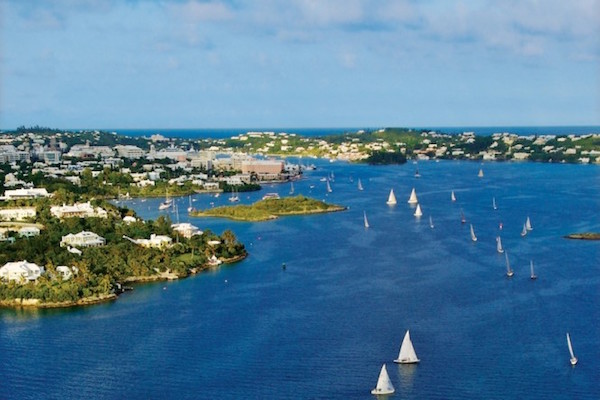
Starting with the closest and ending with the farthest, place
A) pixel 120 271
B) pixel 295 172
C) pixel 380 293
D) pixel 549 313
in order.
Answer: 1. pixel 549 313
2. pixel 380 293
3. pixel 120 271
4. pixel 295 172

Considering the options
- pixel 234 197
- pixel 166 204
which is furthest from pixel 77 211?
pixel 234 197

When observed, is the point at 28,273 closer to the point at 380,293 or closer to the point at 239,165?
the point at 380,293

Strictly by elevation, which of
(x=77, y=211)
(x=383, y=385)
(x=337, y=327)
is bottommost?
(x=337, y=327)

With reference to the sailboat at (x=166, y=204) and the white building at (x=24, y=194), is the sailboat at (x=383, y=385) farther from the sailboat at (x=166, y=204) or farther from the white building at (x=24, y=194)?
the sailboat at (x=166, y=204)

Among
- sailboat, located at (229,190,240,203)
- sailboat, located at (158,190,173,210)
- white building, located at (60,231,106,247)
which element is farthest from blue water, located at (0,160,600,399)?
sailboat, located at (229,190,240,203)

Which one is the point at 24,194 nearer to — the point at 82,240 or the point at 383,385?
the point at 82,240

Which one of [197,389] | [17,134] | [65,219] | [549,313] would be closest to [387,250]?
[549,313]
